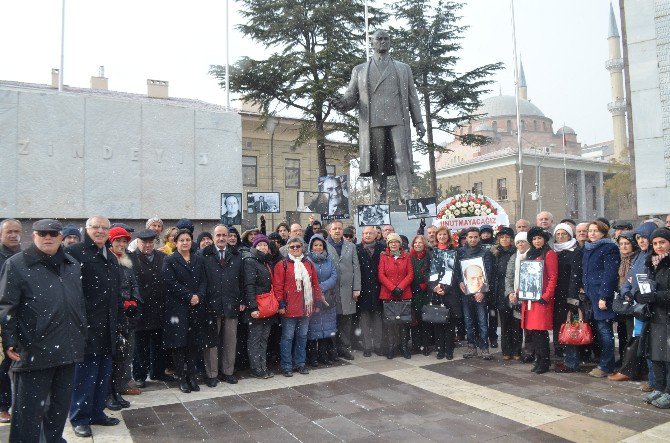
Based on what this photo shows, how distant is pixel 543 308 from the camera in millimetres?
6617

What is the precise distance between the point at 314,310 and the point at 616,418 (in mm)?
3755

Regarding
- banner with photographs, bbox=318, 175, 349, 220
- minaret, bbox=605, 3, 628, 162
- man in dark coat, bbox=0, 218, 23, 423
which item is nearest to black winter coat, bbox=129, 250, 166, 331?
man in dark coat, bbox=0, 218, 23, 423

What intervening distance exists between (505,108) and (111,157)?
233ft

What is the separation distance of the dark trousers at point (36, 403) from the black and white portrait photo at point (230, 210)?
5.35 m

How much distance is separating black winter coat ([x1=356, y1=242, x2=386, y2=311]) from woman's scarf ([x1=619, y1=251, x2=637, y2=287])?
10.5 feet

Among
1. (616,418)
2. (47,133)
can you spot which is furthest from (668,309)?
(47,133)

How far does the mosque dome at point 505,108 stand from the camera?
238 ft

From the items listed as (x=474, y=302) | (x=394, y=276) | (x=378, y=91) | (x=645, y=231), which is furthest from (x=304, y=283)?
(x=645, y=231)

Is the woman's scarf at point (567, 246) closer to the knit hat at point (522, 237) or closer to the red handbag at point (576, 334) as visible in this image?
the knit hat at point (522, 237)

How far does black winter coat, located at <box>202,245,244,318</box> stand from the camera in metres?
6.17

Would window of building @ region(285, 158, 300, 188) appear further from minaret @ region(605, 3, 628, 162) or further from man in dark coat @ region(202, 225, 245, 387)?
minaret @ region(605, 3, 628, 162)

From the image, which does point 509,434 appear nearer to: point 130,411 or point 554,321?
point 554,321

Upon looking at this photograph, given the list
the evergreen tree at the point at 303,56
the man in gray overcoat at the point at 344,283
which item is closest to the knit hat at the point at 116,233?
the man in gray overcoat at the point at 344,283

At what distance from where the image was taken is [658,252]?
5.38 meters
